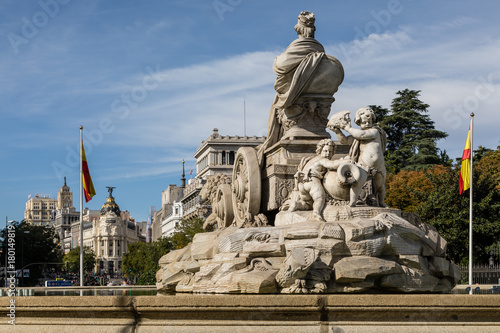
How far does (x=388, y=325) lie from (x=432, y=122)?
169ft

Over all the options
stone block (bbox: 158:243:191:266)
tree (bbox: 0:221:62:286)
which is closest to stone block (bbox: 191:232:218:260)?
stone block (bbox: 158:243:191:266)

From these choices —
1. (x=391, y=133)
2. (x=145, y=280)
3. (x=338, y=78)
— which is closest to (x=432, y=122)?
(x=391, y=133)

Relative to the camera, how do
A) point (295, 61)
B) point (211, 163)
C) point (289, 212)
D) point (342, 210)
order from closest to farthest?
1. point (342, 210)
2. point (289, 212)
3. point (295, 61)
4. point (211, 163)

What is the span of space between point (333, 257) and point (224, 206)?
20.0ft

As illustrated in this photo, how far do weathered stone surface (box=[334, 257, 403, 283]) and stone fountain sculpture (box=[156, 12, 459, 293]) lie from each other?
0.02 meters

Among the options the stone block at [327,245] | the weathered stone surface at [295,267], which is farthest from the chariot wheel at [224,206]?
the weathered stone surface at [295,267]

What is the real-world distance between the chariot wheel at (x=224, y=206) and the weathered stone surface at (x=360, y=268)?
20.1 feet

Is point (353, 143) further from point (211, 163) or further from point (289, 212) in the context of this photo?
point (211, 163)

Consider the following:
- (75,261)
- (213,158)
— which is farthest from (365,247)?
(75,261)

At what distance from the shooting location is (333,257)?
1238cm

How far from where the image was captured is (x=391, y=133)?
59281mm

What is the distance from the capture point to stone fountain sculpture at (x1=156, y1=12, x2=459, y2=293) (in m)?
12.2

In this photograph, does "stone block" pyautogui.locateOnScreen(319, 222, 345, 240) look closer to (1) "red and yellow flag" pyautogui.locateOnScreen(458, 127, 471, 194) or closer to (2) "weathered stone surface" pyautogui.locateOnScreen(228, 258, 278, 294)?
(2) "weathered stone surface" pyautogui.locateOnScreen(228, 258, 278, 294)

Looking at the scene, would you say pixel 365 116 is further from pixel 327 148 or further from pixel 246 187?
pixel 246 187
